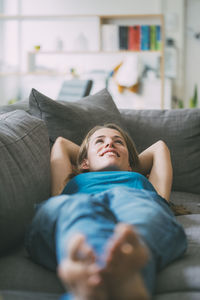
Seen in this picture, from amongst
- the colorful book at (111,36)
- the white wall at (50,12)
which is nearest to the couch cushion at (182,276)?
the colorful book at (111,36)

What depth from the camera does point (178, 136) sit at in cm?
213

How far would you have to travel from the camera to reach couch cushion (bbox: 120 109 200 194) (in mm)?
2086

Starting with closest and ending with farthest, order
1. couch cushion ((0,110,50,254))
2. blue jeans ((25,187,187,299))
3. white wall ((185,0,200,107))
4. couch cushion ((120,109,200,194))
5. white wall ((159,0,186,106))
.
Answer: blue jeans ((25,187,187,299))
couch cushion ((0,110,50,254))
couch cushion ((120,109,200,194))
white wall ((159,0,186,106))
white wall ((185,0,200,107))

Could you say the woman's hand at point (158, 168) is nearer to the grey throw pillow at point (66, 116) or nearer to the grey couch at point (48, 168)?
the grey couch at point (48, 168)

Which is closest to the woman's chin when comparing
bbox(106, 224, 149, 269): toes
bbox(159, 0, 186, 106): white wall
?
bbox(106, 224, 149, 269): toes

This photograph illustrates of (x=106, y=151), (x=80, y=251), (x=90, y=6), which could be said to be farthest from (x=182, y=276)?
(x=90, y=6)

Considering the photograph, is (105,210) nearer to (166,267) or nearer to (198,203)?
(166,267)

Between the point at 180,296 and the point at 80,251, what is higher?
the point at 80,251

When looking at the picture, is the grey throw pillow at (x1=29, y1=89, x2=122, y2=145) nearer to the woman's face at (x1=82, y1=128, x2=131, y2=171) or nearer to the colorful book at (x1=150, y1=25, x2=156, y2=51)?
the woman's face at (x1=82, y1=128, x2=131, y2=171)

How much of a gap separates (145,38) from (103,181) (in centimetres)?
412

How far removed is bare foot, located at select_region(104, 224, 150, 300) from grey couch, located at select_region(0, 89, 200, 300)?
214 mm

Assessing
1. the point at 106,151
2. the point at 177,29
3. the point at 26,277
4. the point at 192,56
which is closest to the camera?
the point at 26,277

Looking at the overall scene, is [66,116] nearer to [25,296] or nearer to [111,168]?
[111,168]

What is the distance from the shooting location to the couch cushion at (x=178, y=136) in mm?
2086
